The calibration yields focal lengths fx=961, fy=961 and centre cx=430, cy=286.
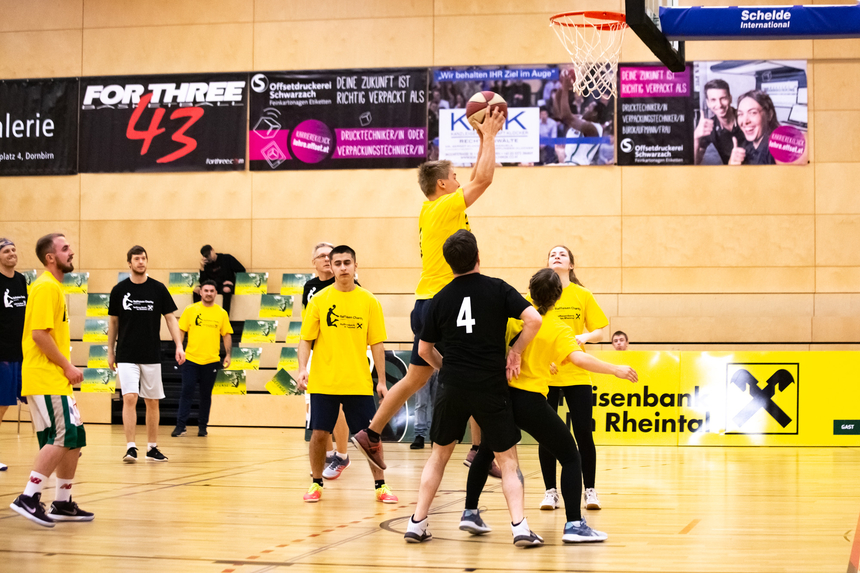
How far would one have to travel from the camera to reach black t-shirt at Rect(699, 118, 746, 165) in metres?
15.5

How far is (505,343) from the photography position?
17.8 feet

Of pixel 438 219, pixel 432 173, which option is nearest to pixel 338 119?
pixel 432 173

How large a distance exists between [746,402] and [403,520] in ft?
23.1

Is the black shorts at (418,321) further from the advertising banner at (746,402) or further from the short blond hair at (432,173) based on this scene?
the advertising banner at (746,402)

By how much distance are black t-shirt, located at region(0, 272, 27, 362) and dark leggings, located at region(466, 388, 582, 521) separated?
555 cm

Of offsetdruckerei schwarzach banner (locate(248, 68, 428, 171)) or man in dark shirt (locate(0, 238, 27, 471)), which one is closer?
man in dark shirt (locate(0, 238, 27, 471))

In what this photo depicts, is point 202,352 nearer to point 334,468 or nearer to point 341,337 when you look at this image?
point 334,468

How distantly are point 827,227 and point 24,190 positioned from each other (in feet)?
45.9

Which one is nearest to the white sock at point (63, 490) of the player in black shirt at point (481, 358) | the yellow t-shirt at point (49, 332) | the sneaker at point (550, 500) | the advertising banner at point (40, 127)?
the yellow t-shirt at point (49, 332)

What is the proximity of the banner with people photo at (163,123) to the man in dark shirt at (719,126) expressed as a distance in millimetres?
7767

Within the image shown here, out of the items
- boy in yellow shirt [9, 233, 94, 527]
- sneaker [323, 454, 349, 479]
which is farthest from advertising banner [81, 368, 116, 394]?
boy in yellow shirt [9, 233, 94, 527]

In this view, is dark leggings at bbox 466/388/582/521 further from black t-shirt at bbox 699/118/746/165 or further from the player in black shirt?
black t-shirt at bbox 699/118/746/165

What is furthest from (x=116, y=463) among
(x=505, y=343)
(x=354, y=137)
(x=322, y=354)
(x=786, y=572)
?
(x=354, y=137)

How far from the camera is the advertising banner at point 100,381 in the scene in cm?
1523
